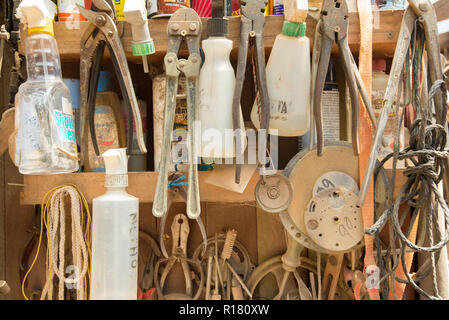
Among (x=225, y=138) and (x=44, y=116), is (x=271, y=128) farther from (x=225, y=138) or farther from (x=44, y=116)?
(x=44, y=116)

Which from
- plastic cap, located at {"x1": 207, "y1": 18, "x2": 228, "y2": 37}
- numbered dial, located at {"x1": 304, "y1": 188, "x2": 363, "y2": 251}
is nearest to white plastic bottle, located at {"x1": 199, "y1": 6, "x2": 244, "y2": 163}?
plastic cap, located at {"x1": 207, "y1": 18, "x2": 228, "y2": 37}

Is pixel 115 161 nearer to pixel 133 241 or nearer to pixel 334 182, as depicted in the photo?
pixel 133 241

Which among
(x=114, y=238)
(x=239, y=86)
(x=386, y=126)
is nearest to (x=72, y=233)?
(x=114, y=238)

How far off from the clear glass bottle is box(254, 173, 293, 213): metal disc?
36 cm

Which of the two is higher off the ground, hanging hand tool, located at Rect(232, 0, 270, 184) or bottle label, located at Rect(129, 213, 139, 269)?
hanging hand tool, located at Rect(232, 0, 270, 184)

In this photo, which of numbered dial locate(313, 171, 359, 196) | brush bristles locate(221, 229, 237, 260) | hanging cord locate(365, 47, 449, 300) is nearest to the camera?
hanging cord locate(365, 47, 449, 300)

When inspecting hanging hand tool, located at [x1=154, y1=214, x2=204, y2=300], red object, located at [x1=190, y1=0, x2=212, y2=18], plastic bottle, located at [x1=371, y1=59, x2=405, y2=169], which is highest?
red object, located at [x1=190, y1=0, x2=212, y2=18]

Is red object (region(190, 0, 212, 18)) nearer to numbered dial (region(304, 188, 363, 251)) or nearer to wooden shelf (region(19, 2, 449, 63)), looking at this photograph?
wooden shelf (region(19, 2, 449, 63))

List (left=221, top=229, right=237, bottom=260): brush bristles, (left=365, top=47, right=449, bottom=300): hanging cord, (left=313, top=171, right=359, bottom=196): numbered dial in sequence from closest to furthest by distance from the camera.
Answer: (left=365, top=47, right=449, bottom=300): hanging cord, (left=313, top=171, right=359, bottom=196): numbered dial, (left=221, top=229, right=237, bottom=260): brush bristles

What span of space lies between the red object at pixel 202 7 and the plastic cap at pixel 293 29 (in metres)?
0.21

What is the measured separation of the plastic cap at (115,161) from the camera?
81 centimetres

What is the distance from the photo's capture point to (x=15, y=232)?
108 cm

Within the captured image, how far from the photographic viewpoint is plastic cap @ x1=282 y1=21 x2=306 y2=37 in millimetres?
797

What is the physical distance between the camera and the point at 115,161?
2.68ft
